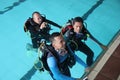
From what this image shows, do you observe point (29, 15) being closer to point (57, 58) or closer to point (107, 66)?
point (107, 66)

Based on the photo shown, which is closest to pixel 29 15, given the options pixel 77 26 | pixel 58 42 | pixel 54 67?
pixel 77 26

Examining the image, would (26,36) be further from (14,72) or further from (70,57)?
(70,57)

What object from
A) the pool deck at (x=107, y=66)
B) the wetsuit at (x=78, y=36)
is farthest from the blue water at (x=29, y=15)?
the wetsuit at (x=78, y=36)

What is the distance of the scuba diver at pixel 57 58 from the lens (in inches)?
120

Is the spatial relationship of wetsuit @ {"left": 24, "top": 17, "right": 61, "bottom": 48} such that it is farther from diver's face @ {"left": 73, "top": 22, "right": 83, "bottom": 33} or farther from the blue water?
diver's face @ {"left": 73, "top": 22, "right": 83, "bottom": 33}

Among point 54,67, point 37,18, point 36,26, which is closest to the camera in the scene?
point 54,67

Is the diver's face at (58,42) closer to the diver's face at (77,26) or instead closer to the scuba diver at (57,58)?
the scuba diver at (57,58)

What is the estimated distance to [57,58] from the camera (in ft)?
10.3

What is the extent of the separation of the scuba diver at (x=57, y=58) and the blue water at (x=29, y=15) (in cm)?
88

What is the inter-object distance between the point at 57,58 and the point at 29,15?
2955 mm

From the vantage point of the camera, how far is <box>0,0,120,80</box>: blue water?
4301 mm

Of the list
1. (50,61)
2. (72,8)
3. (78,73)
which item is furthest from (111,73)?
(72,8)

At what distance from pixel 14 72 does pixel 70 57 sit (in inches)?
56.3

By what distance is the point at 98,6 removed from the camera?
6273 millimetres
